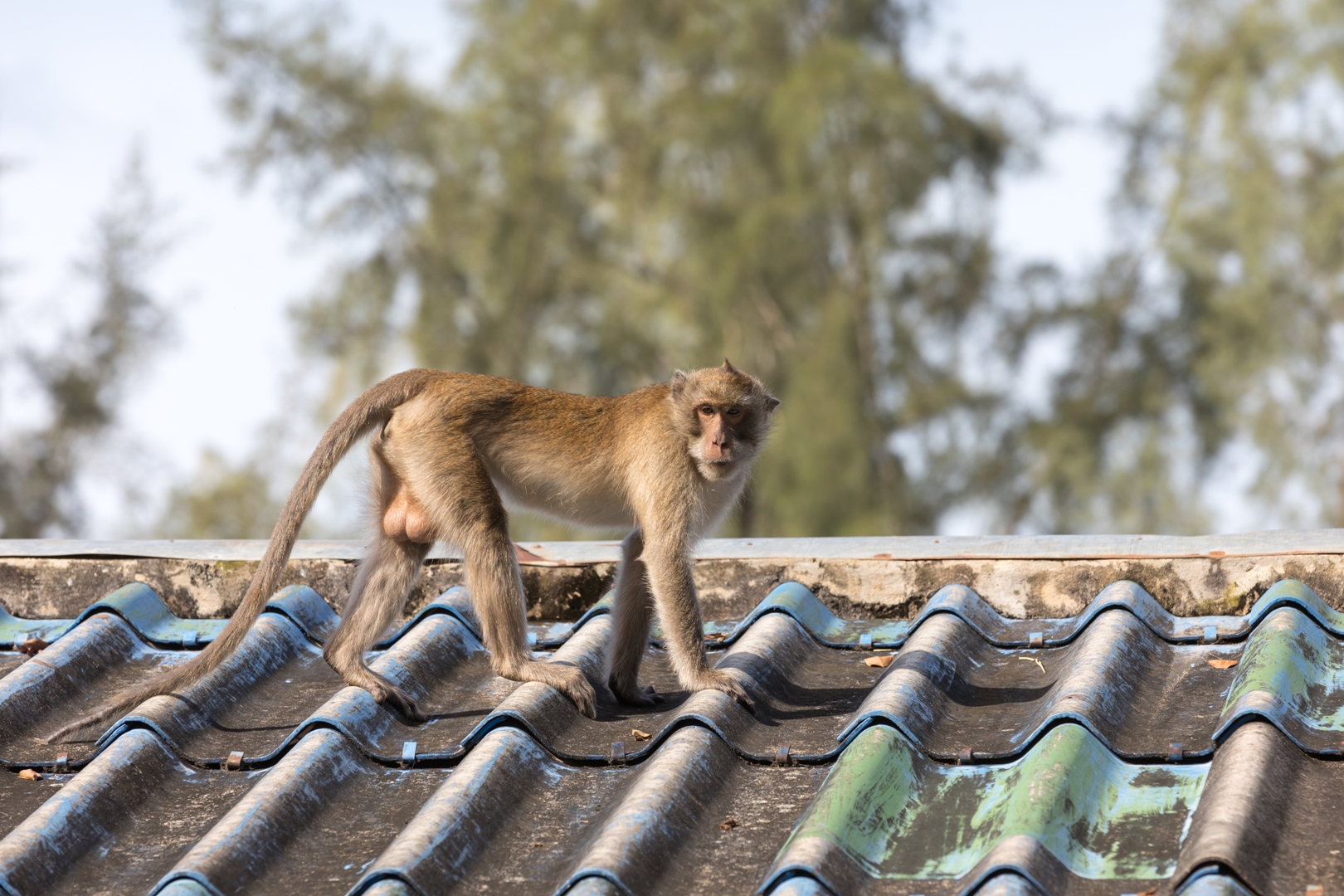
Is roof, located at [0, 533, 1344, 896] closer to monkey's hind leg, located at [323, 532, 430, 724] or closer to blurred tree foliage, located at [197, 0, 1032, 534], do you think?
monkey's hind leg, located at [323, 532, 430, 724]

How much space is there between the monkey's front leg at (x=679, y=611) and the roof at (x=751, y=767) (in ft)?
0.33

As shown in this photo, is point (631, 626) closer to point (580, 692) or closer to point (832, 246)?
point (580, 692)

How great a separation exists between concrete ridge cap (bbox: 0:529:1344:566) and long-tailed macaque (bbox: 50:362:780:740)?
0.59 ft

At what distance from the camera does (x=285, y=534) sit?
367 centimetres

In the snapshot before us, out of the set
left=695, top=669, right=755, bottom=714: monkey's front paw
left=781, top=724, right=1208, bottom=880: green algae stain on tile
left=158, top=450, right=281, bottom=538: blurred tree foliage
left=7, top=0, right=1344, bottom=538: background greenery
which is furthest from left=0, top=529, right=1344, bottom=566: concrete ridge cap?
left=158, top=450, right=281, bottom=538: blurred tree foliage

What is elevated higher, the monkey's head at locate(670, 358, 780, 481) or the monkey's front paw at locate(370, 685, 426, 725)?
the monkey's head at locate(670, 358, 780, 481)

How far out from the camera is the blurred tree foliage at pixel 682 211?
1989 centimetres

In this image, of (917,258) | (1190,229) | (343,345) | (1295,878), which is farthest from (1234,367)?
(1295,878)

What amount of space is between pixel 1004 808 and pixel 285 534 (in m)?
1.94

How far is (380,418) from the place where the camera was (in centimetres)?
408

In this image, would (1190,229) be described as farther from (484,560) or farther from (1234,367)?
(484,560)

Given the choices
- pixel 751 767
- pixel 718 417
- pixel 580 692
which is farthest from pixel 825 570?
pixel 751 767

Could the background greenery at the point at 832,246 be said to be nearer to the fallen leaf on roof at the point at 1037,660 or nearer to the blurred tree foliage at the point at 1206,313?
Answer: the blurred tree foliage at the point at 1206,313

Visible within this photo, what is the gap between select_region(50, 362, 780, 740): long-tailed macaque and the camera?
→ 148 inches
